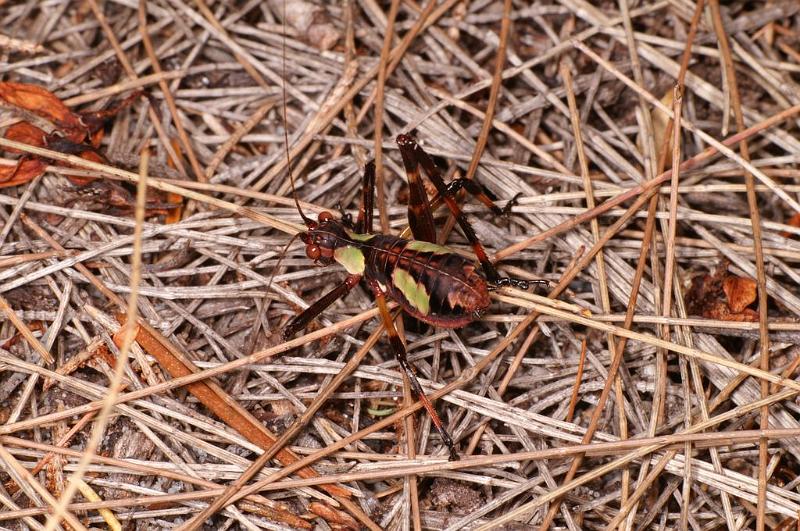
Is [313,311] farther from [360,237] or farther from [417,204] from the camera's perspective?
[417,204]

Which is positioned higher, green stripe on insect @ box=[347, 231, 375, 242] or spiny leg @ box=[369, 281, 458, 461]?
green stripe on insect @ box=[347, 231, 375, 242]

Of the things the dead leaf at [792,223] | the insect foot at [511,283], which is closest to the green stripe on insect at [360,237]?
the insect foot at [511,283]

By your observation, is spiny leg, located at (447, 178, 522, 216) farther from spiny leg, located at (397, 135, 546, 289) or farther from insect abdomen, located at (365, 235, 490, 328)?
insect abdomen, located at (365, 235, 490, 328)

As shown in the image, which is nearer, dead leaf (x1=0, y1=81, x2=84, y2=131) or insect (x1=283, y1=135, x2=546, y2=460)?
insect (x1=283, y1=135, x2=546, y2=460)

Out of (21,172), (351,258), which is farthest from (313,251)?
(21,172)

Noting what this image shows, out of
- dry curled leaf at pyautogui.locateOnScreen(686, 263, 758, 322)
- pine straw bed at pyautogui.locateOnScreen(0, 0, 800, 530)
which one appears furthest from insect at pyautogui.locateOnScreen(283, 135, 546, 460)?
dry curled leaf at pyautogui.locateOnScreen(686, 263, 758, 322)

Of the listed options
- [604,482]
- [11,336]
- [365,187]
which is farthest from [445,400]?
[11,336]
